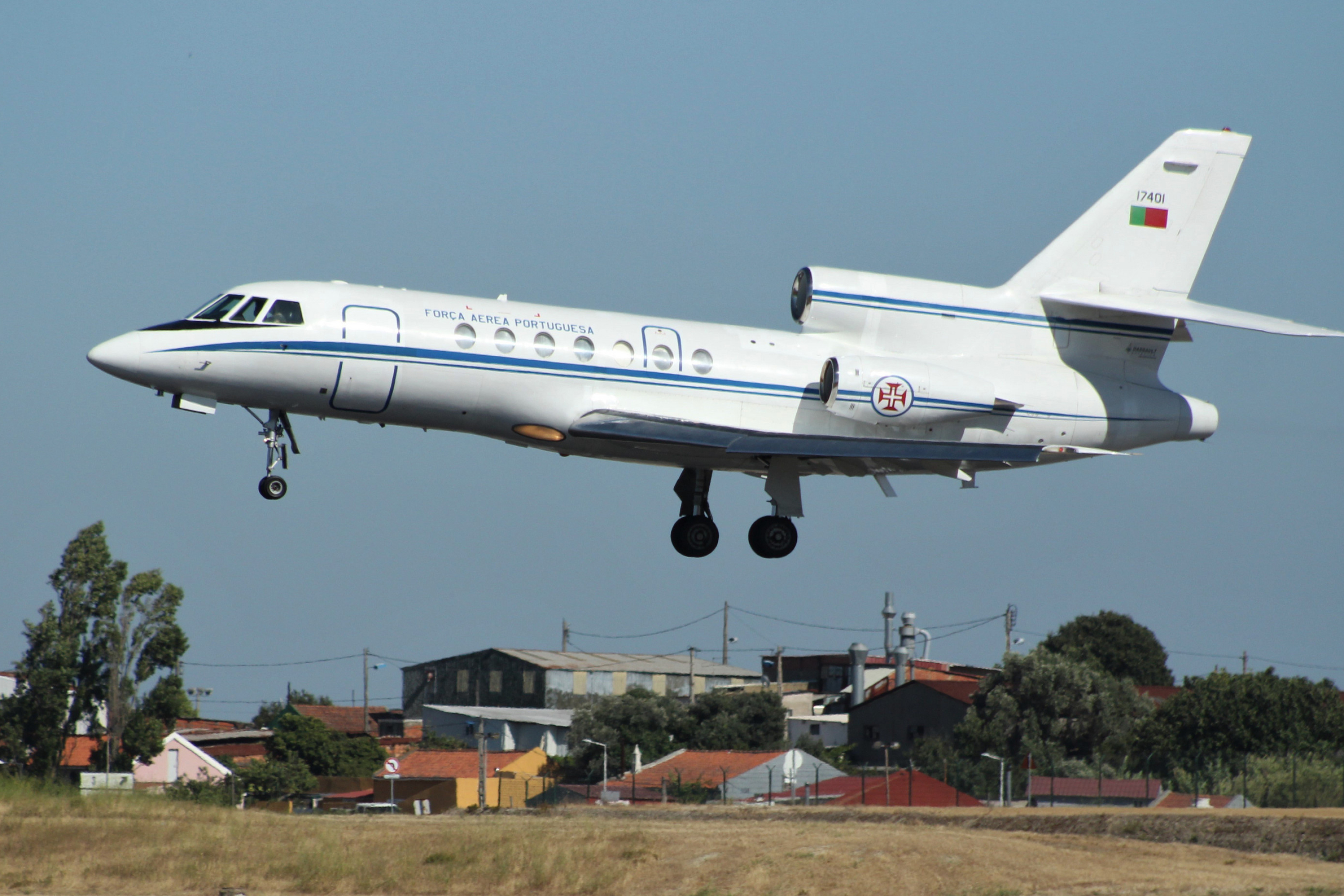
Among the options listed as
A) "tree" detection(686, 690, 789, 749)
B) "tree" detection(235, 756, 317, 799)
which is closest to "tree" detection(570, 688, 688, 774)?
"tree" detection(686, 690, 789, 749)

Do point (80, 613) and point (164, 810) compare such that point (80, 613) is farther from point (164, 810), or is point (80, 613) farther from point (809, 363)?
point (809, 363)

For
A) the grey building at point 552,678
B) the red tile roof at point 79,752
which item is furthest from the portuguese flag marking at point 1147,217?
the grey building at point 552,678

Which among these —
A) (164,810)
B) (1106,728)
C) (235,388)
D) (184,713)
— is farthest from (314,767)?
(235,388)

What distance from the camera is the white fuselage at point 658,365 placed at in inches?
981

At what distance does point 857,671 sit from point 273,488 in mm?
62214

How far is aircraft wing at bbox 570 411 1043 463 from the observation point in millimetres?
25672

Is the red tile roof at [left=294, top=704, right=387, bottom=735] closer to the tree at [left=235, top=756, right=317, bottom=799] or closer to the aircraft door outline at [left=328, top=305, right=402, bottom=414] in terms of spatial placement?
the tree at [left=235, top=756, right=317, bottom=799]

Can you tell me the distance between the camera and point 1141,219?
30406 mm

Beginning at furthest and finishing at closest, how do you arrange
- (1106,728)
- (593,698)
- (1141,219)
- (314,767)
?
(593,698) < (1106,728) < (314,767) < (1141,219)

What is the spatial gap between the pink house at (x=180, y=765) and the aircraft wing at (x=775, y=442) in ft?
140

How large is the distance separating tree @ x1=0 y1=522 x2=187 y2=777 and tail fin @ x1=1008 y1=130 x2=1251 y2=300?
132ft

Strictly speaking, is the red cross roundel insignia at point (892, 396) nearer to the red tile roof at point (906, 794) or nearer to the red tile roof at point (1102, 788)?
the red tile roof at point (1102, 788)

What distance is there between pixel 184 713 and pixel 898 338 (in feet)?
127

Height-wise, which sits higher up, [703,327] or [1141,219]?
[1141,219]
